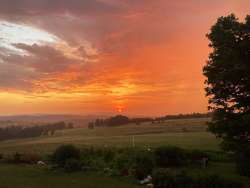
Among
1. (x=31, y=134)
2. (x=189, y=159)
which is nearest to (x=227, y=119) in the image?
(x=189, y=159)

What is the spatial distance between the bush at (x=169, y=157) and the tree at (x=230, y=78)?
5.03m

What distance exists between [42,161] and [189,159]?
44.9ft

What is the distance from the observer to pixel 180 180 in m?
24.8

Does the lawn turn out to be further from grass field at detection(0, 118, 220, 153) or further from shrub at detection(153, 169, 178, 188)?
grass field at detection(0, 118, 220, 153)

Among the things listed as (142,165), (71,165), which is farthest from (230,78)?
(71,165)

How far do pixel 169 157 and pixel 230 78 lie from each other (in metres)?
9.25

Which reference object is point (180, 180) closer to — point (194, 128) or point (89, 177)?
point (89, 177)

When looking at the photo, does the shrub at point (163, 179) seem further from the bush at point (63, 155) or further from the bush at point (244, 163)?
the bush at point (63, 155)

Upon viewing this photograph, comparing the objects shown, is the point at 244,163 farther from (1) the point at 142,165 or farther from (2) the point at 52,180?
(2) the point at 52,180

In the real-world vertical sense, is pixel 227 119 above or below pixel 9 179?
above

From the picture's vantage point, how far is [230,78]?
3067 cm

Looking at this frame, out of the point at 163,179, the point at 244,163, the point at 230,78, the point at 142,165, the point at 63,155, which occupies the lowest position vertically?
the point at 163,179

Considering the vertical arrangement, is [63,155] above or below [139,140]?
below

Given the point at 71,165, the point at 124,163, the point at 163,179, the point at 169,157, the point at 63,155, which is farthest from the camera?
the point at 169,157
